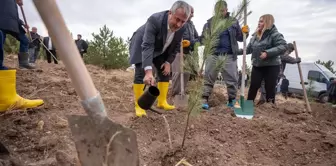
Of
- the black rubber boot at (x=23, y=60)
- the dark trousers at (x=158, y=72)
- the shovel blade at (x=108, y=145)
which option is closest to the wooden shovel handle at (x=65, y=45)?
the shovel blade at (x=108, y=145)

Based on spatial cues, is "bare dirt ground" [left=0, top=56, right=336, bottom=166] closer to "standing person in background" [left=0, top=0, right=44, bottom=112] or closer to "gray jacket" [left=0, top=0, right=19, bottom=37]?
"standing person in background" [left=0, top=0, right=44, bottom=112]

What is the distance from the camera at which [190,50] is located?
364cm

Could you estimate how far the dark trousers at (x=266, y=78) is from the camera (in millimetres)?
4031

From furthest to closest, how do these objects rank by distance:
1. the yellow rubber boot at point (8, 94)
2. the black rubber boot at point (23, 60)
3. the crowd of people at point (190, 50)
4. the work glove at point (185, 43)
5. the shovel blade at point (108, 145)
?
1. the black rubber boot at point (23, 60)
2. the work glove at point (185, 43)
3. the crowd of people at point (190, 50)
4. the yellow rubber boot at point (8, 94)
5. the shovel blade at point (108, 145)

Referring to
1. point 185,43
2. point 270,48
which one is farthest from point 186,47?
point 270,48

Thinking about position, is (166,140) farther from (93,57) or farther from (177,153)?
(93,57)

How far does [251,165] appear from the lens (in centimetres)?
192

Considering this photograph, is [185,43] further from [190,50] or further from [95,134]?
[95,134]

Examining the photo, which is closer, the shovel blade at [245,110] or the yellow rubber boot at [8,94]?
the yellow rubber boot at [8,94]

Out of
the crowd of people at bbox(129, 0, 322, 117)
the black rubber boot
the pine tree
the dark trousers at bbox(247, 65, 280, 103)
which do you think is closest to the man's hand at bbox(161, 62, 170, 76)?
the crowd of people at bbox(129, 0, 322, 117)

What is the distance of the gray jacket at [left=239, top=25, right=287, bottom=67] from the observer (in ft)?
12.6

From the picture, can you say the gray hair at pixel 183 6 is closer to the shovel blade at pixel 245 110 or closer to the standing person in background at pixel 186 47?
the standing person in background at pixel 186 47

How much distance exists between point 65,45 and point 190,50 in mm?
2748

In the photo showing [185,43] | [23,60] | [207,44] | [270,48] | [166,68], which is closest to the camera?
[207,44]
